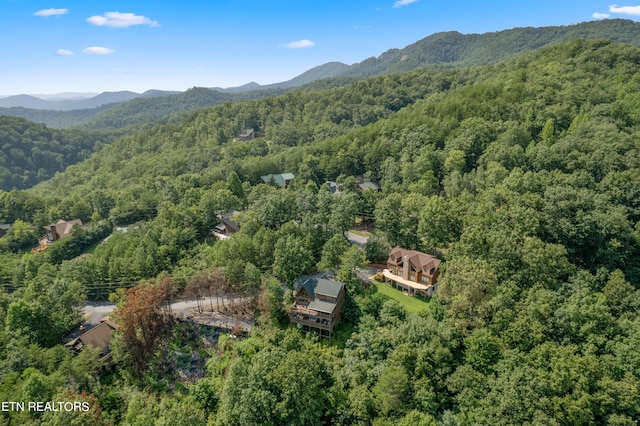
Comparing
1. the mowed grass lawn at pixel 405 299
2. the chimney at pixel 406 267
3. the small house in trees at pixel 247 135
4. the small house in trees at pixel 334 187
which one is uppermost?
the small house in trees at pixel 247 135

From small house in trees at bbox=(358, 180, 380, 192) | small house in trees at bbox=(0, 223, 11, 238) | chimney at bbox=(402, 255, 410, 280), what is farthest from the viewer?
small house in trees at bbox=(0, 223, 11, 238)

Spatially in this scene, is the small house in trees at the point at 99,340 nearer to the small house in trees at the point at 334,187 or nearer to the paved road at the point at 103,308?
the paved road at the point at 103,308

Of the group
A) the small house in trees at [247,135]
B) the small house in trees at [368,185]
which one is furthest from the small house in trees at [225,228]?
the small house in trees at [247,135]

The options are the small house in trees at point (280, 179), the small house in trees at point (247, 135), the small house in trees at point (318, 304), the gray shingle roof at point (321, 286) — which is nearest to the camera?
the small house in trees at point (318, 304)

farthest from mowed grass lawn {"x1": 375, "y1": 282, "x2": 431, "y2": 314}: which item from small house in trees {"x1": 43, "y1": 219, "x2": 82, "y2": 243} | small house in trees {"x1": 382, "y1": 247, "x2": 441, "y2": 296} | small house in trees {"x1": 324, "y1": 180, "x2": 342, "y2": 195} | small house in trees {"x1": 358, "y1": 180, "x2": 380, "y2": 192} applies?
small house in trees {"x1": 43, "y1": 219, "x2": 82, "y2": 243}

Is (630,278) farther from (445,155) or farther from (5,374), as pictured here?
(5,374)

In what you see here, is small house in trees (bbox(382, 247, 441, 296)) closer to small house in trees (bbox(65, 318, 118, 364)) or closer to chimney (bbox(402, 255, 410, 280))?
chimney (bbox(402, 255, 410, 280))
